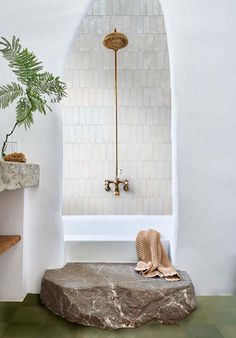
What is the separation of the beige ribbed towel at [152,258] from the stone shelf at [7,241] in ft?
3.09

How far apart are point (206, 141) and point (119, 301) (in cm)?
137

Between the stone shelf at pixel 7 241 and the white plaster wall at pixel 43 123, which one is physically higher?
the white plaster wall at pixel 43 123

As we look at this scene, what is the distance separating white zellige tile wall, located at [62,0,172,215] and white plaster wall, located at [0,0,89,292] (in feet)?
3.43

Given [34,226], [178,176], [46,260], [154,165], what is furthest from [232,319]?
[154,165]

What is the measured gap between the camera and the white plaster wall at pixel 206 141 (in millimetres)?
2115

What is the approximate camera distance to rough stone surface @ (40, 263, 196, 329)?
171 cm

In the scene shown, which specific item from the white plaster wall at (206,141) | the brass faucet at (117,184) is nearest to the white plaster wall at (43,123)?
the white plaster wall at (206,141)

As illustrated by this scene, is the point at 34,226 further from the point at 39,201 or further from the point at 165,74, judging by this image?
the point at 165,74

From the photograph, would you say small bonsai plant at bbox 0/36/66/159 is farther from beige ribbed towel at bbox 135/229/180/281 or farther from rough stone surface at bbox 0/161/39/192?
beige ribbed towel at bbox 135/229/180/281

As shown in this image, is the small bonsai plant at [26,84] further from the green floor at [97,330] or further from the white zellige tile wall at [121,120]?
the white zellige tile wall at [121,120]

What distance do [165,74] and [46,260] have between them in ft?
8.14

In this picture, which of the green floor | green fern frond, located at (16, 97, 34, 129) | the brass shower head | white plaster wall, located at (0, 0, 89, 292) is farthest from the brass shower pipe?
the green floor

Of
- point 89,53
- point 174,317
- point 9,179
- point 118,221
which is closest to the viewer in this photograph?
point 9,179

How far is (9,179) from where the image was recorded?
1.42 meters
